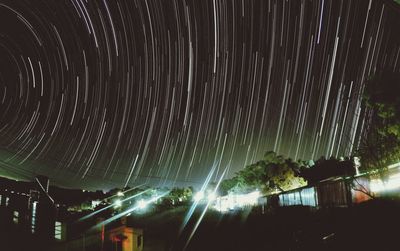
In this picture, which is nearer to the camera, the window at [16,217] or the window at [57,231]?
the window at [57,231]

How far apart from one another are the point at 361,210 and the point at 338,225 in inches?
63.1

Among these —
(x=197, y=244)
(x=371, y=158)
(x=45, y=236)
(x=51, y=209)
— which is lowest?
(x=197, y=244)

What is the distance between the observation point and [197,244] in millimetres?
17688

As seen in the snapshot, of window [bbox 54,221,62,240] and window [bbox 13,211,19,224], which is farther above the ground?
window [bbox 13,211,19,224]

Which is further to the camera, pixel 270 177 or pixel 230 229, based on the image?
pixel 270 177

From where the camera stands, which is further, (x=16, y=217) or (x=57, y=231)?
(x=16, y=217)

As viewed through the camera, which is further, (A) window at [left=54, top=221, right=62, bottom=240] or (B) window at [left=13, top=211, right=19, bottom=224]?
(B) window at [left=13, top=211, right=19, bottom=224]

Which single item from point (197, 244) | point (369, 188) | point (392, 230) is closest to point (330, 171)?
point (369, 188)

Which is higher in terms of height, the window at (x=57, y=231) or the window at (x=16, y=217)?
the window at (x=16, y=217)

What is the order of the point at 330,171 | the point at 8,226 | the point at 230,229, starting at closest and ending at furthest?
the point at 8,226 < the point at 230,229 < the point at 330,171

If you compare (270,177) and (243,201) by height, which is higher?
(270,177)

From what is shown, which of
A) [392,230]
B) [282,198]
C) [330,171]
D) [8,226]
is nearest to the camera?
[392,230]

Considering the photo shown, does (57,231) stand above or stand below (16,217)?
below

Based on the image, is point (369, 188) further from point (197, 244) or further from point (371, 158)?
point (197, 244)
